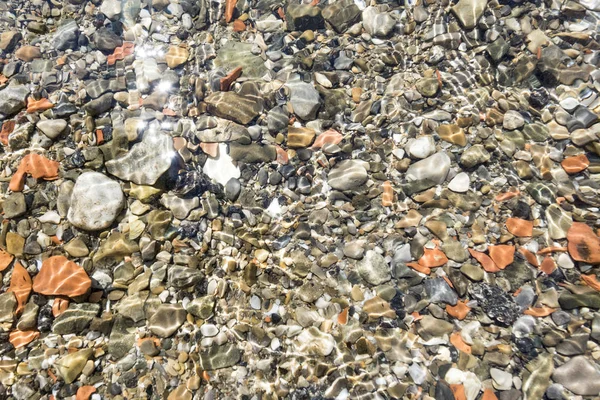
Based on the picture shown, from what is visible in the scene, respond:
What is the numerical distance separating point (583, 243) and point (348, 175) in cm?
234

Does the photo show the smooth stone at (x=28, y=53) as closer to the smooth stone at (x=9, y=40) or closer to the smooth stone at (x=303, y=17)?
Answer: the smooth stone at (x=9, y=40)

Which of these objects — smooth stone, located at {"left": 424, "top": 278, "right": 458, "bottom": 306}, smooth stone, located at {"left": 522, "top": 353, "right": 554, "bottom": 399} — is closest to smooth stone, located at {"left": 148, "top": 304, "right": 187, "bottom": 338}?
smooth stone, located at {"left": 424, "top": 278, "right": 458, "bottom": 306}

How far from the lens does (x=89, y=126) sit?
4270 mm

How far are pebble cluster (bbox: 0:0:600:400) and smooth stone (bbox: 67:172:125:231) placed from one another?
0.02 m

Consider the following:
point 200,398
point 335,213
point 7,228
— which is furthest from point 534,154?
point 7,228

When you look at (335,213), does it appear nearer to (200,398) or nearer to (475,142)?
(475,142)

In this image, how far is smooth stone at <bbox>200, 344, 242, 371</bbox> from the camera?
3.48 metres

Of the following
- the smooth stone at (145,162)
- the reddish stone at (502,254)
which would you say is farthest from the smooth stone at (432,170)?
the smooth stone at (145,162)

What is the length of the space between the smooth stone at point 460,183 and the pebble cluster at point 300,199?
0.06 feet

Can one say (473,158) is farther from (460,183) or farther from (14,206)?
(14,206)

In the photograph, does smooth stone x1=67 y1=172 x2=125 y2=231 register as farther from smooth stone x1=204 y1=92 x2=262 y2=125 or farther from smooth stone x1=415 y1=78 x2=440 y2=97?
smooth stone x1=415 y1=78 x2=440 y2=97

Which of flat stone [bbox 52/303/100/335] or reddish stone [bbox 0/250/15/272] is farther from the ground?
reddish stone [bbox 0/250/15/272]

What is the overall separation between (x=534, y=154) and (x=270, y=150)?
2.89 meters

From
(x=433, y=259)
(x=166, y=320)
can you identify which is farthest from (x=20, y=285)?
(x=433, y=259)
